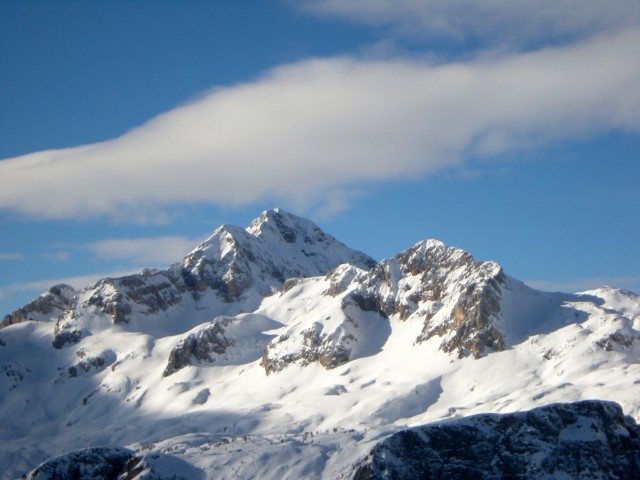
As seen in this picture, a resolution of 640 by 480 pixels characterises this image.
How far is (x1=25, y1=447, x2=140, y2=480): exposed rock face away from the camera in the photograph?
75688 millimetres

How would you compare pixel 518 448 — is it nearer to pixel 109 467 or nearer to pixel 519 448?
pixel 519 448

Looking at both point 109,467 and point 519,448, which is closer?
point 519,448

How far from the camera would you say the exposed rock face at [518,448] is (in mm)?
67438

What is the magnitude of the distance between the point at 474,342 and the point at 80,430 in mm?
83203

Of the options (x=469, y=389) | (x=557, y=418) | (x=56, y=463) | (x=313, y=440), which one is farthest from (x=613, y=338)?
(x=56, y=463)

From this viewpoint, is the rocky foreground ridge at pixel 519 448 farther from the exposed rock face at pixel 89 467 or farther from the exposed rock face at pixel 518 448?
the exposed rock face at pixel 89 467

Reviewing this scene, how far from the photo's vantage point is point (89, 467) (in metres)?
76.5

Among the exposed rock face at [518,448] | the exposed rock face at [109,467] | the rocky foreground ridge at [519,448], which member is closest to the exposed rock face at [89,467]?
the exposed rock face at [109,467]

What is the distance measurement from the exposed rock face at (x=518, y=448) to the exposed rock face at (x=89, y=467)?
750 inches

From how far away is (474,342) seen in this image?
600 ft

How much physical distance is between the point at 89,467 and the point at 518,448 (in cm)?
3358

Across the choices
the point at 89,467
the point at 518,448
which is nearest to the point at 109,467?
the point at 89,467

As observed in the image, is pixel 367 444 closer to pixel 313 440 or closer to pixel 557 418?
pixel 313 440

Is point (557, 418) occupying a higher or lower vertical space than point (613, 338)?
lower
